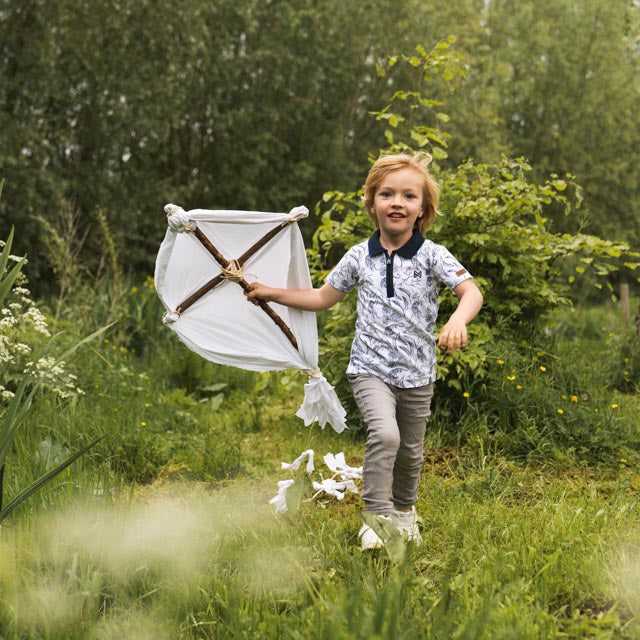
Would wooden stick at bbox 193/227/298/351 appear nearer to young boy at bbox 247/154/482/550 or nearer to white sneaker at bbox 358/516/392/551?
young boy at bbox 247/154/482/550

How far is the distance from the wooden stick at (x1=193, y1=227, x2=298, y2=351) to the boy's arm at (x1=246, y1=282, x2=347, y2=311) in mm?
35

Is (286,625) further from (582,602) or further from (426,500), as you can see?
(426,500)

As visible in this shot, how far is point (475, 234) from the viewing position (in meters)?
4.37

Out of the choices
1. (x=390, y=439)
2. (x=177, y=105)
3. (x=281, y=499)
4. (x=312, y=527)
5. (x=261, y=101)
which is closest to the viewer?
(x=390, y=439)

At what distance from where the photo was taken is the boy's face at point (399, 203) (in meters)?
2.97

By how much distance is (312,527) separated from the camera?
3.06 m

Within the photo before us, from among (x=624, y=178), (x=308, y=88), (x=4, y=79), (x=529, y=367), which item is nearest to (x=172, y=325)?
(x=529, y=367)

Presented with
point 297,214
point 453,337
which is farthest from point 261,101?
point 453,337

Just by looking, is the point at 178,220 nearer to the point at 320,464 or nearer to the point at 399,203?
the point at 399,203

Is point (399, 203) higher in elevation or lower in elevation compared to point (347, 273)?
higher

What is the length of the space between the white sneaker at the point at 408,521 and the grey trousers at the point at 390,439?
4cm

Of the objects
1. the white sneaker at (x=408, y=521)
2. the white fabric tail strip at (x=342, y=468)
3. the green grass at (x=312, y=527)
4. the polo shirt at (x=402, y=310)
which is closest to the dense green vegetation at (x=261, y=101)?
the green grass at (x=312, y=527)

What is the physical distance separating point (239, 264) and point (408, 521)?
129 cm

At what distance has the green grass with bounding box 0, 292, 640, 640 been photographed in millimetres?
2170
